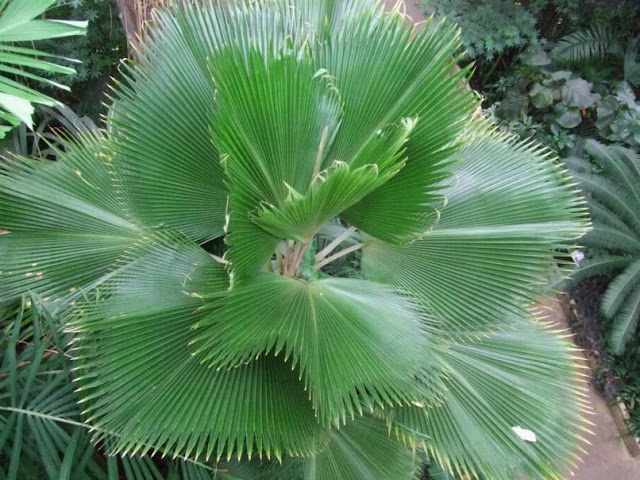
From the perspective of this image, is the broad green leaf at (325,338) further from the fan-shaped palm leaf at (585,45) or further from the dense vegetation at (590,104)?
the fan-shaped palm leaf at (585,45)

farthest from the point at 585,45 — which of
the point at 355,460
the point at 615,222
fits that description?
the point at 355,460

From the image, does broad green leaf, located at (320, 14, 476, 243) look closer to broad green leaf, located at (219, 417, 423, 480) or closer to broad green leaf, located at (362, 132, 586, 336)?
broad green leaf, located at (362, 132, 586, 336)

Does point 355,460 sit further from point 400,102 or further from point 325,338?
point 400,102

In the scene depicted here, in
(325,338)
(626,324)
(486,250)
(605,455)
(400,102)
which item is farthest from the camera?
(626,324)

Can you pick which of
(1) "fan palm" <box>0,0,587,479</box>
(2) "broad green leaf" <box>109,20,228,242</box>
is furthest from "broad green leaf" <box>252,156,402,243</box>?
(2) "broad green leaf" <box>109,20,228,242</box>

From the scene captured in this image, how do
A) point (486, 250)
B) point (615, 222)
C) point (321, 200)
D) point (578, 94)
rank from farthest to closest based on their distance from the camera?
point (578, 94), point (615, 222), point (486, 250), point (321, 200)
